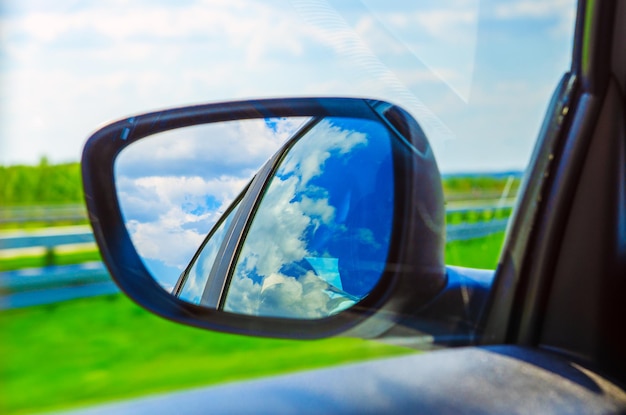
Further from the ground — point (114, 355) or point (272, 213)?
point (272, 213)

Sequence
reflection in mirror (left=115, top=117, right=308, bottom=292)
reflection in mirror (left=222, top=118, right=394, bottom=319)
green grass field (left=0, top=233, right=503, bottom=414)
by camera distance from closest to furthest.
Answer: green grass field (left=0, top=233, right=503, bottom=414) → reflection in mirror (left=115, top=117, right=308, bottom=292) → reflection in mirror (left=222, top=118, right=394, bottom=319)

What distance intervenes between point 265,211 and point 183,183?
282mm

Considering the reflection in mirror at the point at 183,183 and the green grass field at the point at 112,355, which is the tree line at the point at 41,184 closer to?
the reflection in mirror at the point at 183,183

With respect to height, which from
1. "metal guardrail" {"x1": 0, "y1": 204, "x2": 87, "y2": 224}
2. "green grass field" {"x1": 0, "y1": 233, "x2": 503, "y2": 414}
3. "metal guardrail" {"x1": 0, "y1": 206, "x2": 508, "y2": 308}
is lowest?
"green grass field" {"x1": 0, "y1": 233, "x2": 503, "y2": 414}

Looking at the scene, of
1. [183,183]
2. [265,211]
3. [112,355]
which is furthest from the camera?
[265,211]

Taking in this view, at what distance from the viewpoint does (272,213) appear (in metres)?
2.27

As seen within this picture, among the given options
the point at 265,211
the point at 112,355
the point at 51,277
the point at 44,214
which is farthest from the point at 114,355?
the point at 265,211

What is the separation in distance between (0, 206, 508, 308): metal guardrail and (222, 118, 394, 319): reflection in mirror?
1.22 ft

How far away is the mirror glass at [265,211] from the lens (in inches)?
81.5

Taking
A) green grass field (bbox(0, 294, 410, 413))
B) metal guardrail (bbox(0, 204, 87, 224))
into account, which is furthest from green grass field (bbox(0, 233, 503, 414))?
metal guardrail (bbox(0, 204, 87, 224))

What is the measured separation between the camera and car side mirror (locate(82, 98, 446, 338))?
2.05m

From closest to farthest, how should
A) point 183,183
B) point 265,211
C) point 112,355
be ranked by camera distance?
point 112,355, point 183,183, point 265,211

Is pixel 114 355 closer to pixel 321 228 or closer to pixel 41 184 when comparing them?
pixel 41 184

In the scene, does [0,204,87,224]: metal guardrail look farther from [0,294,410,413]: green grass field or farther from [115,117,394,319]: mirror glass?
[0,294,410,413]: green grass field
